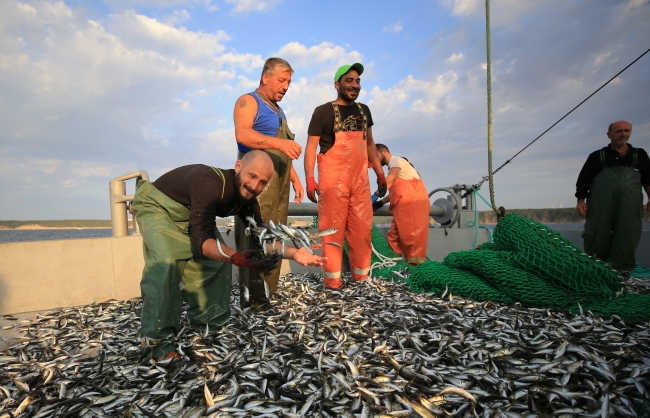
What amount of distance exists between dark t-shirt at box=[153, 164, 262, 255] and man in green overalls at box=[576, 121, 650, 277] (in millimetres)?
6117

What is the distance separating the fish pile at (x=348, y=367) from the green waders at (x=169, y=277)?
7.7 inches

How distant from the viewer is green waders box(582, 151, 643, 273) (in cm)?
627

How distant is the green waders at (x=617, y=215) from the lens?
6266 mm

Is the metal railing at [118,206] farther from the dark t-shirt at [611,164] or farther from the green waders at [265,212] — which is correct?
the dark t-shirt at [611,164]

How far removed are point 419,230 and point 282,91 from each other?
3.78 m

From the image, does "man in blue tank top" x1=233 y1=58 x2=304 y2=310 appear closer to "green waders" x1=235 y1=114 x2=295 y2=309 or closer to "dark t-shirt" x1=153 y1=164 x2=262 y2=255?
"green waders" x1=235 y1=114 x2=295 y2=309

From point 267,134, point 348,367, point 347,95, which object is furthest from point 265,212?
point 347,95

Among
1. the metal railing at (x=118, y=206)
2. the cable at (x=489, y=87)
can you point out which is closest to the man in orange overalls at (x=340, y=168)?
the cable at (x=489, y=87)

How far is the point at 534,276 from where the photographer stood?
480 cm

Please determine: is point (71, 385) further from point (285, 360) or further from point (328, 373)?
point (328, 373)

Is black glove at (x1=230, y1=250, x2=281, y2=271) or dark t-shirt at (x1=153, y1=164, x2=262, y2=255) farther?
dark t-shirt at (x1=153, y1=164, x2=262, y2=255)

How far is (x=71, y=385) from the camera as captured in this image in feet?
9.50

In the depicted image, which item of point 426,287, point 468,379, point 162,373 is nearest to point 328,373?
point 468,379

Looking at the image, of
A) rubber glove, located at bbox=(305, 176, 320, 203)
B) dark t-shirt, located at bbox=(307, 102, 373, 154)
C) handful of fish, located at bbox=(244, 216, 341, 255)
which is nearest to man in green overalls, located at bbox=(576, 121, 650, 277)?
dark t-shirt, located at bbox=(307, 102, 373, 154)
